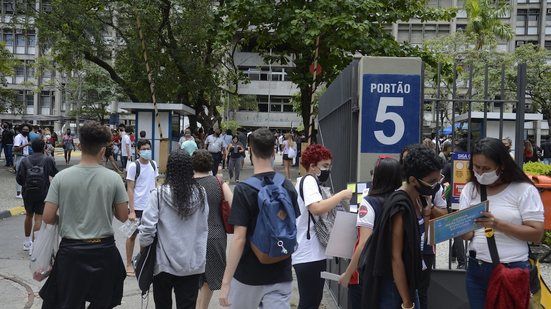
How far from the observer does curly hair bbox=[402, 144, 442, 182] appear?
3580mm

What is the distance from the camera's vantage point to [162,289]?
4.71 meters

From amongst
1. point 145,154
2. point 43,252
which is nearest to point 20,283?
point 145,154

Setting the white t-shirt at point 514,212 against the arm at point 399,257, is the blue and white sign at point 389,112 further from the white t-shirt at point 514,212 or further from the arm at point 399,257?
the arm at point 399,257

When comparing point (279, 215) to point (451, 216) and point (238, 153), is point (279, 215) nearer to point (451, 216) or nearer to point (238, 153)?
point (451, 216)

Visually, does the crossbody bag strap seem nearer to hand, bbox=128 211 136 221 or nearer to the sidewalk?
the sidewalk

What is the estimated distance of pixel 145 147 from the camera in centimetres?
778

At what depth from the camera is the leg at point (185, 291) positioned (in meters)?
4.68

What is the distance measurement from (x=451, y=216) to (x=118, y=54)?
22357 mm

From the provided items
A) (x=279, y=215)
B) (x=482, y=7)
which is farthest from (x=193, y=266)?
(x=482, y=7)

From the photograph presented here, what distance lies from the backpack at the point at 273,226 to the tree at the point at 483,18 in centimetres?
3185

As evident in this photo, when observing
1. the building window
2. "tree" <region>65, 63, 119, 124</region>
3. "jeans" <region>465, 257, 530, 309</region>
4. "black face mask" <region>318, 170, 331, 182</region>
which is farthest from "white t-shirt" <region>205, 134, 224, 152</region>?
the building window

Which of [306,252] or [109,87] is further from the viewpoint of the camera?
[109,87]

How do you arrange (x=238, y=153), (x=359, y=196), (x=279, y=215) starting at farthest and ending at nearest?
(x=238, y=153) → (x=359, y=196) → (x=279, y=215)

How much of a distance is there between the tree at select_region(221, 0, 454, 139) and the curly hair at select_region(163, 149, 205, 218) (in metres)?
10.5
